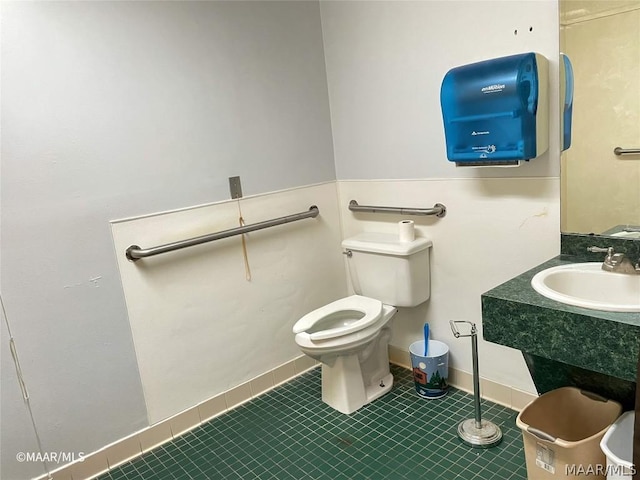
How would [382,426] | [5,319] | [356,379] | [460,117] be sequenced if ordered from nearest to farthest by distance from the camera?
[5,319], [460,117], [382,426], [356,379]

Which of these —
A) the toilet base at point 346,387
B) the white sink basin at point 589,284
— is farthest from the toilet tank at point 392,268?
the white sink basin at point 589,284

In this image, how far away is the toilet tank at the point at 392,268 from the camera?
2.32m

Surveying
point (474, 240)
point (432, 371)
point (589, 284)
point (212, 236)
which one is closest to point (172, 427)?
point (212, 236)

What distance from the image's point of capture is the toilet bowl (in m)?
2.16

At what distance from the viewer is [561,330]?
55.3 inches

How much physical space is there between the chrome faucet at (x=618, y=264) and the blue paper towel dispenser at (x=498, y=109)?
453mm

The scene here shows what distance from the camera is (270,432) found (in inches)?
87.2

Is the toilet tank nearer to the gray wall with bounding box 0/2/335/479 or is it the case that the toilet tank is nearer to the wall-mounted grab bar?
the wall-mounted grab bar

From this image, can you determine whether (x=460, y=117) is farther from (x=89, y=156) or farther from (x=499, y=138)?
(x=89, y=156)

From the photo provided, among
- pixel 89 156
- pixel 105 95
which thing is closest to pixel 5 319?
pixel 89 156

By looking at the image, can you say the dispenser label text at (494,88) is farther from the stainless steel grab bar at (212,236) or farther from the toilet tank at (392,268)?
the stainless steel grab bar at (212,236)

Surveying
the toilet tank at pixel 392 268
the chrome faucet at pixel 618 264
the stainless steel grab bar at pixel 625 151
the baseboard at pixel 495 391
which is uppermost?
the stainless steel grab bar at pixel 625 151

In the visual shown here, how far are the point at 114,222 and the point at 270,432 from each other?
1184 millimetres

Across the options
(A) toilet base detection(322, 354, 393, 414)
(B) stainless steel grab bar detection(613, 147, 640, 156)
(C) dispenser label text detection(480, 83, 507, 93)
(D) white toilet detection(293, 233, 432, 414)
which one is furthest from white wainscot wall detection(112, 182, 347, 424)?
(B) stainless steel grab bar detection(613, 147, 640, 156)
